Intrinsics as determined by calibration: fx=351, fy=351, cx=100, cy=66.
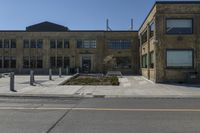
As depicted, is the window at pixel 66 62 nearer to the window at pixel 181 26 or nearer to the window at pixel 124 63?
the window at pixel 124 63

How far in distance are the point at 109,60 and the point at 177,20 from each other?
22.5m

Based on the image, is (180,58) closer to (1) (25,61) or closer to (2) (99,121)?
(2) (99,121)

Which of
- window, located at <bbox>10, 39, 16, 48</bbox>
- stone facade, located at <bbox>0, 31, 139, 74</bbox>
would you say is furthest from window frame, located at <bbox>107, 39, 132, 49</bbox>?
window, located at <bbox>10, 39, 16, 48</bbox>

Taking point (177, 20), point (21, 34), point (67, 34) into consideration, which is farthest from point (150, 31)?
point (21, 34)

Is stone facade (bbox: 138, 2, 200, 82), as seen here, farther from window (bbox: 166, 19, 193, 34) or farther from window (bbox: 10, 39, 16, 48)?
window (bbox: 10, 39, 16, 48)

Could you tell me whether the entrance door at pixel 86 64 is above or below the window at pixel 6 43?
below

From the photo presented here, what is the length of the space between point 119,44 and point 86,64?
5751 millimetres

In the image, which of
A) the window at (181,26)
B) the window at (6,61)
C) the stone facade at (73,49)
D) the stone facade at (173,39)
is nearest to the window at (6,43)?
the stone facade at (73,49)

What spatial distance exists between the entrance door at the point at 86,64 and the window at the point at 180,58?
24075 millimetres

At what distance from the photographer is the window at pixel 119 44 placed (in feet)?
171

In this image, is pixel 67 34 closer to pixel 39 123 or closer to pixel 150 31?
pixel 150 31

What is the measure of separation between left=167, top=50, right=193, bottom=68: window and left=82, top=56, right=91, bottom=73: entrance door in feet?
79.0

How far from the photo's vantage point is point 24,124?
360 inches

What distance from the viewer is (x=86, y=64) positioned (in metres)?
52.3
